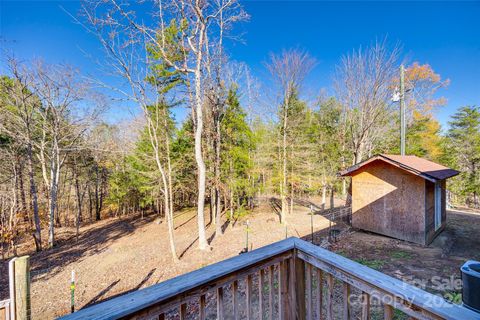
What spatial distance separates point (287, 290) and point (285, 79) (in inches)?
431

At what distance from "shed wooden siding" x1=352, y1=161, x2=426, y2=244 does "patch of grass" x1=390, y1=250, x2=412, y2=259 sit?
111 centimetres

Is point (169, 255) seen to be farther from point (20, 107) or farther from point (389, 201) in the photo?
point (20, 107)

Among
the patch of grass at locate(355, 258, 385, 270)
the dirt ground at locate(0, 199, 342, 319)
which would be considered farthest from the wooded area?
the patch of grass at locate(355, 258, 385, 270)

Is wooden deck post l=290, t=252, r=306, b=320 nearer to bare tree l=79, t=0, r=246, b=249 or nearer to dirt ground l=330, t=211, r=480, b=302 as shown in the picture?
dirt ground l=330, t=211, r=480, b=302

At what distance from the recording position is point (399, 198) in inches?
272

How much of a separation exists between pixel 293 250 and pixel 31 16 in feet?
34.0

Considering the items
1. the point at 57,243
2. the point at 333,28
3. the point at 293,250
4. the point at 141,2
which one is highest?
the point at 333,28

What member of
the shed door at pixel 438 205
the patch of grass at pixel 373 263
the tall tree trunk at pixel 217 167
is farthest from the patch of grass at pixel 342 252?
the tall tree trunk at pixel 217 167

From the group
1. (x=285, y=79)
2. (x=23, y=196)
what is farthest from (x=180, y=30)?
(x=23, y=196)

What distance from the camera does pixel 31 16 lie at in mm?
6883

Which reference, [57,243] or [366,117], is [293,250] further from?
[57,243]

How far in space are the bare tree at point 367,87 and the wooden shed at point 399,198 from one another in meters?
4.00

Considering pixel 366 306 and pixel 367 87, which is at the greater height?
pixel 367 87

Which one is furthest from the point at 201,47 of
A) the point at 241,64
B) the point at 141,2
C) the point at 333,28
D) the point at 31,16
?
the point at 333,28
